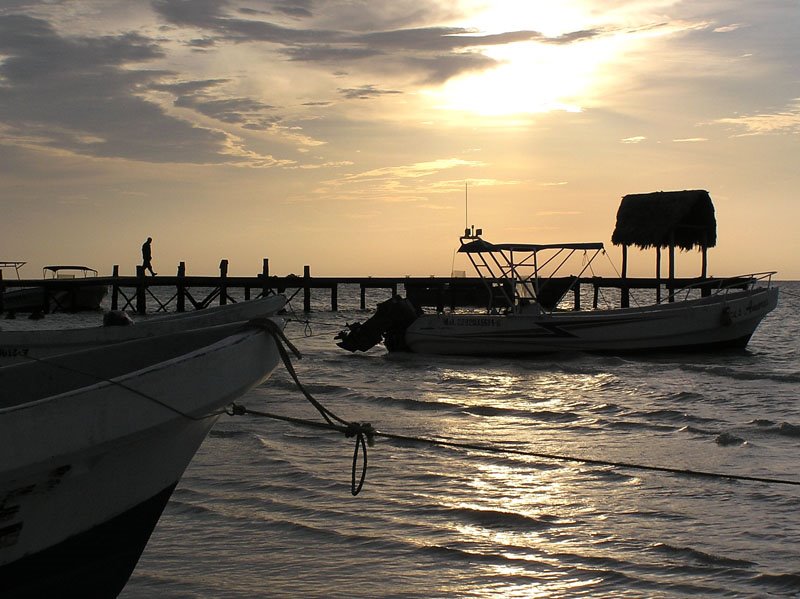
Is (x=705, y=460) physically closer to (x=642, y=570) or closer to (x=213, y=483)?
(x=642, y=570)

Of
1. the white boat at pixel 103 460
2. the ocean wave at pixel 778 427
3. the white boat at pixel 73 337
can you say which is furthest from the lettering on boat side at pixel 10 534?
the ocean wave at pixel 778 427

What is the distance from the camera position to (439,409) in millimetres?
14039

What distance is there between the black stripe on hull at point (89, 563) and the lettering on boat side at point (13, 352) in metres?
4.87

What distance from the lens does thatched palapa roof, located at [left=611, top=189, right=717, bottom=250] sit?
33.9m

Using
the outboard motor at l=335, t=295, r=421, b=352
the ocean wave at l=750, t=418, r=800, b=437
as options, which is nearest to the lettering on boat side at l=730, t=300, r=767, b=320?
the outboard motor at l=335, t=295, r=421, b=352

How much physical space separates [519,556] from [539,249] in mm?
13943

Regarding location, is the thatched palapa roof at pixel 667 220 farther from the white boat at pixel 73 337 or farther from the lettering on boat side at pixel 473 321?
the white boat at pixel 73 337

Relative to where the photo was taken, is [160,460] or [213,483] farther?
[213,483]

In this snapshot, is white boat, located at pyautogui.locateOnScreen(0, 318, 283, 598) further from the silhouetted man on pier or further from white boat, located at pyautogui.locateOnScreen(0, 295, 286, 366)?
the silhouetted man on pier

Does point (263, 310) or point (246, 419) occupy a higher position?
point (263, 310)

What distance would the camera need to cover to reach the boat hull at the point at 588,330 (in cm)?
2089

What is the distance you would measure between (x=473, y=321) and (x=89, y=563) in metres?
17.4

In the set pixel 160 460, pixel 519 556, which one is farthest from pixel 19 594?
pixel 519 556

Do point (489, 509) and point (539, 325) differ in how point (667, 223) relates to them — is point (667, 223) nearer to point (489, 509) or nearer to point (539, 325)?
point (539, 325)
